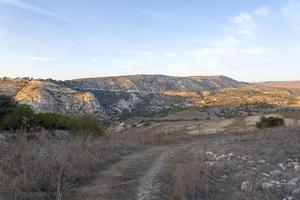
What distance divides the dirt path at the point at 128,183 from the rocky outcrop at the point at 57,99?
54.1 meters

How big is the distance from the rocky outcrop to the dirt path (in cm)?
5412

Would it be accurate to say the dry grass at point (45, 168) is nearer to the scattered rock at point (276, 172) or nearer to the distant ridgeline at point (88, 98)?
the scattered rock at point (276, 172)

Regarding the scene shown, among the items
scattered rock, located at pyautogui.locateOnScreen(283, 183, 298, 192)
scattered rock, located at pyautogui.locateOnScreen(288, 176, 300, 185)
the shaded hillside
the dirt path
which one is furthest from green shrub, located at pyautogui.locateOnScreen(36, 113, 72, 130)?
the shaded hillside

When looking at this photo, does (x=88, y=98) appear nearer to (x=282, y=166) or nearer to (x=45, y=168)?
(x=282, y=166)

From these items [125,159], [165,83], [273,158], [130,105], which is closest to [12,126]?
[125,159]

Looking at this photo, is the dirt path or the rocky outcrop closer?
the dirt path

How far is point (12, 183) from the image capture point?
9.48 meters

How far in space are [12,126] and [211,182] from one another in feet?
55.8

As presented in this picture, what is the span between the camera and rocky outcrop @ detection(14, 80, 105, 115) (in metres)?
70.5

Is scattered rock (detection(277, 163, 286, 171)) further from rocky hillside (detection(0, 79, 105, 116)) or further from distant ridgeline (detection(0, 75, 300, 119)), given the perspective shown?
rocky hillside (detection(0, 79, 105, 116))

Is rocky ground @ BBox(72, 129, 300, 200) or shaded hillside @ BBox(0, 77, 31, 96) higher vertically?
shaded hillside @ BBox(0, 77, 31, 96)

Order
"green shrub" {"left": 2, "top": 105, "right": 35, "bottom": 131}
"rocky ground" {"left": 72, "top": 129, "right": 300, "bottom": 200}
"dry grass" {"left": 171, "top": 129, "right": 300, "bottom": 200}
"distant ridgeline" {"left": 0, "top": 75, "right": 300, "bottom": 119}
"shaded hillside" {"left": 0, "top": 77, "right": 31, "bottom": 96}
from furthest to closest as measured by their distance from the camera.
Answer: "shaded hillside" {"left": 0, "top": 77, "right": 31, "bottom": 96} < "distant ridgeline" {"left": 0, "top": 75, "right": 300, "bottom": 119} < "green shrub" {"left": 2, "top": 105, "right": 35, "bottom": 131} < "rocky ground" {"left": 72, "top": 129, "right": 300, "bottom": 200} < "dry grass" {"left": 171, "top": 129, "right": 300, "bottom": 200}

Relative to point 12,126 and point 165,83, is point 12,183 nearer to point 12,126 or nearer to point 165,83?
point 12,126

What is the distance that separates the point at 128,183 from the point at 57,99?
66.0 meters
